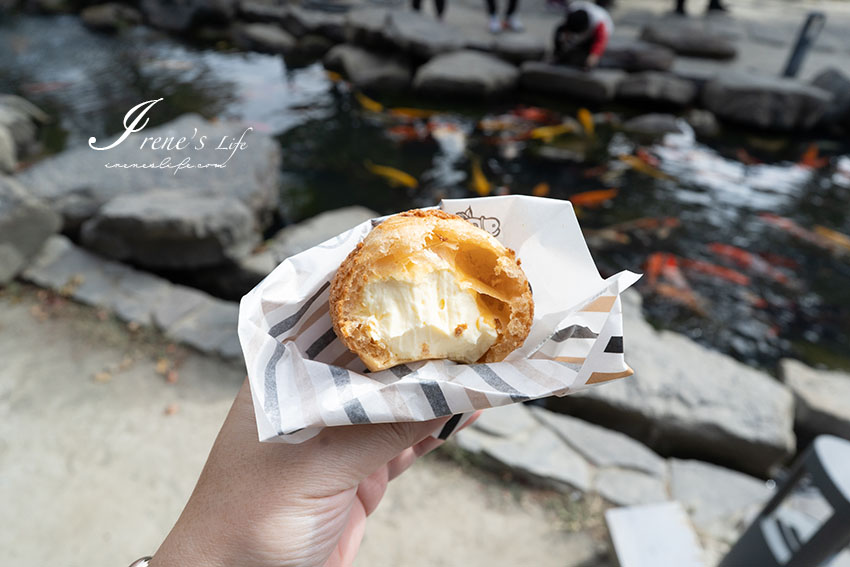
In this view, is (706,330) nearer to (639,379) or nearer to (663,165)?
(639,379)

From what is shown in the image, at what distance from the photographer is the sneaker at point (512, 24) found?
37.7 ft

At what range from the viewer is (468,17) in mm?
12852

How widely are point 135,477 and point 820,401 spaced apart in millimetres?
4614

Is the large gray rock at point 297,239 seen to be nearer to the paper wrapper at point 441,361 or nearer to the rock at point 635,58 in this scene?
the paper wrapper at point 441,361

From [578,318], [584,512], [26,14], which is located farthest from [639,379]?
[26,14]

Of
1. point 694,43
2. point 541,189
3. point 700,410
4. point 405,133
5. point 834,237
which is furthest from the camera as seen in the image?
point 694,43

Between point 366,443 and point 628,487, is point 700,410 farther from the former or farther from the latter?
point 366,443

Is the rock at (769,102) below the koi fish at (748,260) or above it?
above

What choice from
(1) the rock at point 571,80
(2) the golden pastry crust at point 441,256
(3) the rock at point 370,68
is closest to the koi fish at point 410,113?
(3) the rock at point 370,68

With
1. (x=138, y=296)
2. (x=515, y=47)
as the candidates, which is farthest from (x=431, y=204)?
(x=515, y=47)

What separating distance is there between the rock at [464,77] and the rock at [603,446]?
23.1 ft

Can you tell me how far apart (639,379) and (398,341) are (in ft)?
8.81

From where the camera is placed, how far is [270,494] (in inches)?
49.2

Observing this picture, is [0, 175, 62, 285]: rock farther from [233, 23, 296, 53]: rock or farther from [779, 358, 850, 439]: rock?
[233, 23, 296, 53]: rock
